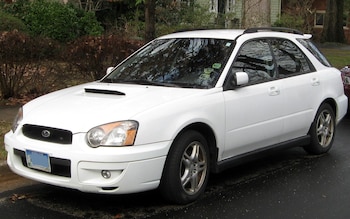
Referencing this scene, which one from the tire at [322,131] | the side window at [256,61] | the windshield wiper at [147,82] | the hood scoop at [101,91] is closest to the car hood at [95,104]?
the hood scoop at [101,91]

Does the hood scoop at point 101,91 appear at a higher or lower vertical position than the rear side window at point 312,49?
lower

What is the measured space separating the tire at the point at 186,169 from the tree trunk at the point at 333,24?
2845 cm

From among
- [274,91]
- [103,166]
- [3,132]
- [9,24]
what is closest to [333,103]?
[274,91]

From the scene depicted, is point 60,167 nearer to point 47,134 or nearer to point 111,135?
point 47,134

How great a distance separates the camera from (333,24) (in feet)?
105

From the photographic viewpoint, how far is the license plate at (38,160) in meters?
4.42

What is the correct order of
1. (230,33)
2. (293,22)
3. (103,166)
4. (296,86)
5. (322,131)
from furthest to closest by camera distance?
(293,22) < (322,131) < (296,86) < (230,33) < (103,166)

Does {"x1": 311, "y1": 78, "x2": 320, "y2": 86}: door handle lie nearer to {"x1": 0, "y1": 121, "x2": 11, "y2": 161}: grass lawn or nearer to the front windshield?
the front windshield

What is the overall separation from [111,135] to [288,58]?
2809 mm

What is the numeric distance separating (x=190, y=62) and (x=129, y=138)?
152cm

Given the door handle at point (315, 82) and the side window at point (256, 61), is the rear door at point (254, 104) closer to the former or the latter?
the side window at point (256, 61)

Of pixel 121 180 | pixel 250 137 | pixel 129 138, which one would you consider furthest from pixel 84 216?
pixel 250 137

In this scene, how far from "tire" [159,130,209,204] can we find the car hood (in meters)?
0.42

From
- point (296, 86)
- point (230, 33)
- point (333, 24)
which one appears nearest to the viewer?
point (230, 33)
